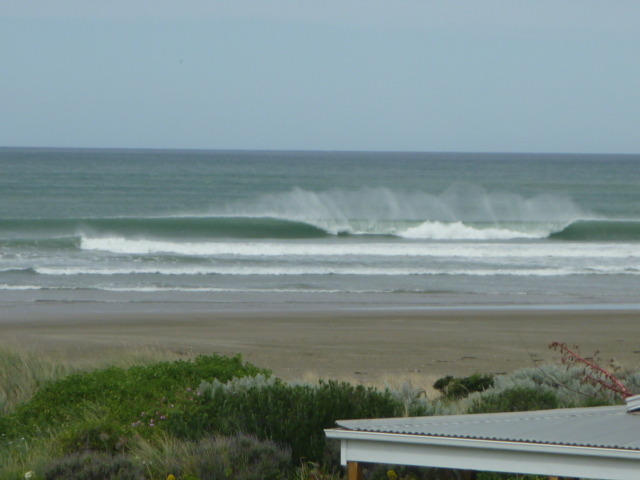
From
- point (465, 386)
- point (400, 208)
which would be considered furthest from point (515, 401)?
point (400, 208)

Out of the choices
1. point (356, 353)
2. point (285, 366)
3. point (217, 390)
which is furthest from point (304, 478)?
point (356, 353)

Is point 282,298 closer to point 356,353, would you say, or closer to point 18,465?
point 356,353

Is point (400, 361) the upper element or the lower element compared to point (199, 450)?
lower

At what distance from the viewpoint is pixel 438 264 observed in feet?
99.6

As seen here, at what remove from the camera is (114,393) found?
764 centimetres

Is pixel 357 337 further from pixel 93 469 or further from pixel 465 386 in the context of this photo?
pixel 93 469

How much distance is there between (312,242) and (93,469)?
3255 cm

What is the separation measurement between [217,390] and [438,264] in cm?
2379

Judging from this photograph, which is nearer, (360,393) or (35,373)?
(360,393)

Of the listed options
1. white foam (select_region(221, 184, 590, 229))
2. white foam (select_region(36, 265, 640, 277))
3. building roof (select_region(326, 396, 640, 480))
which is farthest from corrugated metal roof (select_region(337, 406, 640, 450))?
white foam (select_region(221, 184, 590, 229))

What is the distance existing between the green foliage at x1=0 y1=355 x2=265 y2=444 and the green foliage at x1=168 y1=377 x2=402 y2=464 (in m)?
0.62

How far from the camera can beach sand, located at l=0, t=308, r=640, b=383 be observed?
13.2 m

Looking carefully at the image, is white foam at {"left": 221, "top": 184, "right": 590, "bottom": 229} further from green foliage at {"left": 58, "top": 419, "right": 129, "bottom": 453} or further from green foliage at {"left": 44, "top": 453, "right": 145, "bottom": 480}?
green foliage at {"left": 44, "top": 453, "right": 145, "bottom": 480}

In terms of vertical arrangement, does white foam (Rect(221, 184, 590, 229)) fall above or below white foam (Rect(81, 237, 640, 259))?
above
